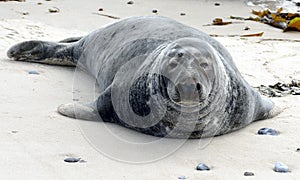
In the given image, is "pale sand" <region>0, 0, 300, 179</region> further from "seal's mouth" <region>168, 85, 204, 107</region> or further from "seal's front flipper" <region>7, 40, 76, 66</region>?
"seal's mouth" <region>168, 85, 204, 107</region>

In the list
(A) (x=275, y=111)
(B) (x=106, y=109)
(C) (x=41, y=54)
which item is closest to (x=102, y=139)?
(B) (x=106, y=109)

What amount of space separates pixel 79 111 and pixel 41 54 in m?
1.62

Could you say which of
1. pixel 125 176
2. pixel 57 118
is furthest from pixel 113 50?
pixel 125 176

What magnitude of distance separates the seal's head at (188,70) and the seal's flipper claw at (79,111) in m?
0.67

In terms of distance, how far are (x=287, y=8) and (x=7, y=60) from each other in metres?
4.27

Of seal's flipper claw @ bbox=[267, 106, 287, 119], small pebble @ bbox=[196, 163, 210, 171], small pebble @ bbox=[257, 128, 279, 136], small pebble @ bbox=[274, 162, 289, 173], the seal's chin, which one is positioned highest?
the seal's chin

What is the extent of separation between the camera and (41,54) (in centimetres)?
Result: 561

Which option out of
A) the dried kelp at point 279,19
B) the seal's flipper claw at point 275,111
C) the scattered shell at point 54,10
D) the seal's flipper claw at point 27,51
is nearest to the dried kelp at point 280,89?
the seal's flipper claw at point 275,111

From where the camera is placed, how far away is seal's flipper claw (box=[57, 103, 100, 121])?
406 centimetres

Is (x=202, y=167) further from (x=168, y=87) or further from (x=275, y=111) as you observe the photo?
(x=275, y=111)

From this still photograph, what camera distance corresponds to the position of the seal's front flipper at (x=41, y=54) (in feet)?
18.2


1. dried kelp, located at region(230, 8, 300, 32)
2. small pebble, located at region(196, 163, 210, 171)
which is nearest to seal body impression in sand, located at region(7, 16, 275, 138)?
small pebble, located at region(196, 163, 210, 171)

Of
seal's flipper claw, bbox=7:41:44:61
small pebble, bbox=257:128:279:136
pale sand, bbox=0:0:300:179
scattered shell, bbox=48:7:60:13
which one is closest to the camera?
pale sand, bbox=0:0:300:179

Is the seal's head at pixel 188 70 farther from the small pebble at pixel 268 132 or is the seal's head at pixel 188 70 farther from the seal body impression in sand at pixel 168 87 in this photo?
the small pebble at pixel 268 132
